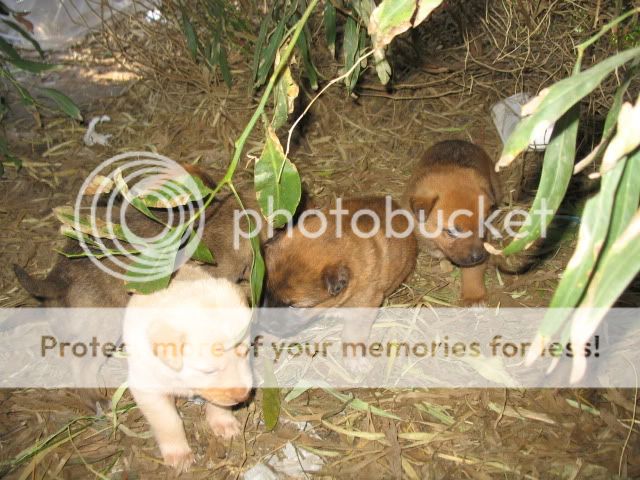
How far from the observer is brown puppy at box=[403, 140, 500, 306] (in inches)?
161

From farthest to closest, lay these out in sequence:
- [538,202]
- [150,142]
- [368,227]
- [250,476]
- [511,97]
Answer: [150,142] < [511,97] < [368,227] < [250,476] < [538,202]

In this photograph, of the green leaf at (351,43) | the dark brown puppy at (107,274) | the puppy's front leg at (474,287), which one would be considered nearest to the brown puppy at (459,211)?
the puppy's front leg at (474,287)

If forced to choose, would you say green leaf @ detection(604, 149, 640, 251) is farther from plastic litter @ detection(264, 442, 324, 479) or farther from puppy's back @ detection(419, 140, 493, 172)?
puppy's back @ detection(419, 140, 493, 172)

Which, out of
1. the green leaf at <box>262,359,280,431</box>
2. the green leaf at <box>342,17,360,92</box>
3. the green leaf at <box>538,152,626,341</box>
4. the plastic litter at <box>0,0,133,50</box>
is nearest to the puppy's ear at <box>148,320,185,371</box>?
the green leaf at <box>262,359,280,431</box>

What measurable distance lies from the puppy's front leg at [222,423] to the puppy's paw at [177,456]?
0.73 ft

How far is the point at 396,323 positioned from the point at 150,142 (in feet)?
11.0

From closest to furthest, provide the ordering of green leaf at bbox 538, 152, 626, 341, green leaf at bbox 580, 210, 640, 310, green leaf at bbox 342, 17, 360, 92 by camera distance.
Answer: green leaf at bbox 580, 210, 640, 310
green leaf at bbox 538, 152, 626, 341
green leaf at bbox 342, 17, 360, 92

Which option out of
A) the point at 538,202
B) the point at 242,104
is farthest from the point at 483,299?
the point at 242,104

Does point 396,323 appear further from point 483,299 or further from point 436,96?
point 436,96

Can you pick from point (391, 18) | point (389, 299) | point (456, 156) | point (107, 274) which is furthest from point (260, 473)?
point (456, 156)

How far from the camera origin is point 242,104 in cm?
579

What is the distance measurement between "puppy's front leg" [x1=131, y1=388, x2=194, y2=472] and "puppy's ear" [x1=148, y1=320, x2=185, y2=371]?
0.44m

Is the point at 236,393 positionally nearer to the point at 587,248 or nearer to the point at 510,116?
the point at 587,248

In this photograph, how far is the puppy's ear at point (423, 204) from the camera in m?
4.06
